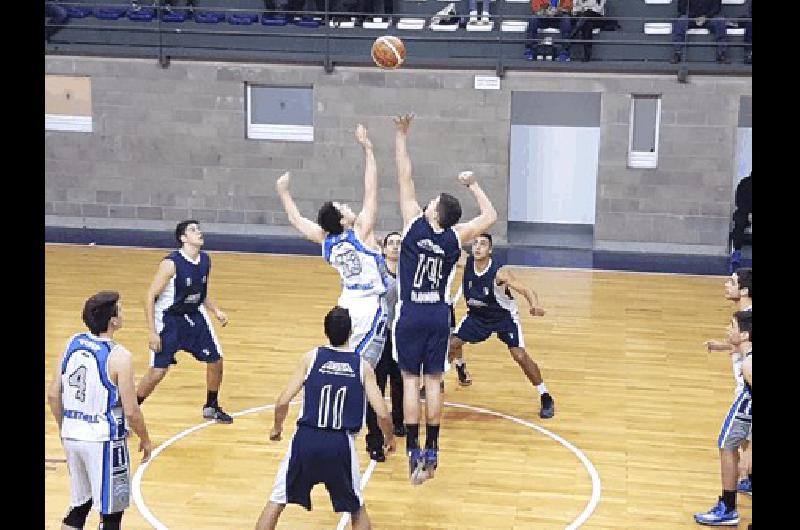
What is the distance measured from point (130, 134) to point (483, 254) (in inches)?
418

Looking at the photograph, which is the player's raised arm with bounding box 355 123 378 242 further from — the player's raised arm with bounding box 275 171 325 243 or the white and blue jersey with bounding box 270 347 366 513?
the white and blue jersey with bounding box 270 347 366 513

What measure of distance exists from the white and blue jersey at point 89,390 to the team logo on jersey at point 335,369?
3.68 feet

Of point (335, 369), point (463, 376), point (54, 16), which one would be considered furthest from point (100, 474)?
point (54, 16)

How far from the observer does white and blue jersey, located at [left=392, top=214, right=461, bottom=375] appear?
24.1 feet

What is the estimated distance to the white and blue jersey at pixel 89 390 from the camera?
5590 millimetres

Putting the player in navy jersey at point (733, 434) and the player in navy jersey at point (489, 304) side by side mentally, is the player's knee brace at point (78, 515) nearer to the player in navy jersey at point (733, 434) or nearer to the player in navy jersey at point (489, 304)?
the player in navy jersey at point (733, 434)

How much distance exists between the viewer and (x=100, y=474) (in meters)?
5.62

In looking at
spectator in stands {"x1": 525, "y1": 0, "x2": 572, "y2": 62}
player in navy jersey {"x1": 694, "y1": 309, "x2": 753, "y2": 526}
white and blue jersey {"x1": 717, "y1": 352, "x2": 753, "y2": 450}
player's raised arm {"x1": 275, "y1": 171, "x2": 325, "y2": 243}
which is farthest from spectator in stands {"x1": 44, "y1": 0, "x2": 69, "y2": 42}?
white and blue jersey {"x1": 717, "y1": 352, "x2": 753, "y2": 450}

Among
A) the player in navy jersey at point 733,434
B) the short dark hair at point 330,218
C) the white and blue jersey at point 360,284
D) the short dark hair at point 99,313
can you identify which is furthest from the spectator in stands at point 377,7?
the short dark hair at point 99,313

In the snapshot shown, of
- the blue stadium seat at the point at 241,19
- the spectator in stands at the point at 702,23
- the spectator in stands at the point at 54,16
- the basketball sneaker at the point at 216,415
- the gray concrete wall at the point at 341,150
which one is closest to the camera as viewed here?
the basketball sneaker at the point at 216,415

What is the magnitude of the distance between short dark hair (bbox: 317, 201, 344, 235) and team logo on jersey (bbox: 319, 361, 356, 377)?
179 cm

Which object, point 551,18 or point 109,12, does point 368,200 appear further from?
point 109,12

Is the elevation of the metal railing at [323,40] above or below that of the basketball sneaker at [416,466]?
above
